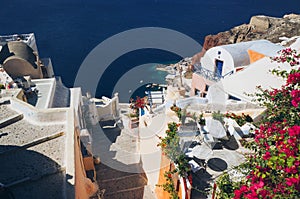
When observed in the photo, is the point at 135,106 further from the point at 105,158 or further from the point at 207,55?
the point at 207,55

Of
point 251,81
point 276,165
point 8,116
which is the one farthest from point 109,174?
point 276,165

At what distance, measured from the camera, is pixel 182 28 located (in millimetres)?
63531

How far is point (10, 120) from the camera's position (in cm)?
1050

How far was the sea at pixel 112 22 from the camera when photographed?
148 ft

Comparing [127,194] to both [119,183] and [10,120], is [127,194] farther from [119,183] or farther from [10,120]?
[10,120]

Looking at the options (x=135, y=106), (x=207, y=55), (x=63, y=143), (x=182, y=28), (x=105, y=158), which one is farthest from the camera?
(x=182, y=28)

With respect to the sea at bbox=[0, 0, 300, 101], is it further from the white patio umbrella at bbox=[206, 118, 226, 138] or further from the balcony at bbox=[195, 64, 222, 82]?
the white patio umbrella at bbox=[206, 118, 226, 138]

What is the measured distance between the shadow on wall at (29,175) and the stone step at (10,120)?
1.48 meters

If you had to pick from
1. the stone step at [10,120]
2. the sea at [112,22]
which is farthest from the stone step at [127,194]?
the sea at [112,22]

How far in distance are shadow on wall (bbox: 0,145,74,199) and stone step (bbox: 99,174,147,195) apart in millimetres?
5525

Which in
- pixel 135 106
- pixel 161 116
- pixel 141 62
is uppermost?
pixel 161 116

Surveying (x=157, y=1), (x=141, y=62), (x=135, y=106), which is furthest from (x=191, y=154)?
(x=157, y=1)

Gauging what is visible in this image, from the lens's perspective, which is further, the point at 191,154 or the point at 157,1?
the point at 157,1

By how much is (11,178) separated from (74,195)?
78.7 inches
